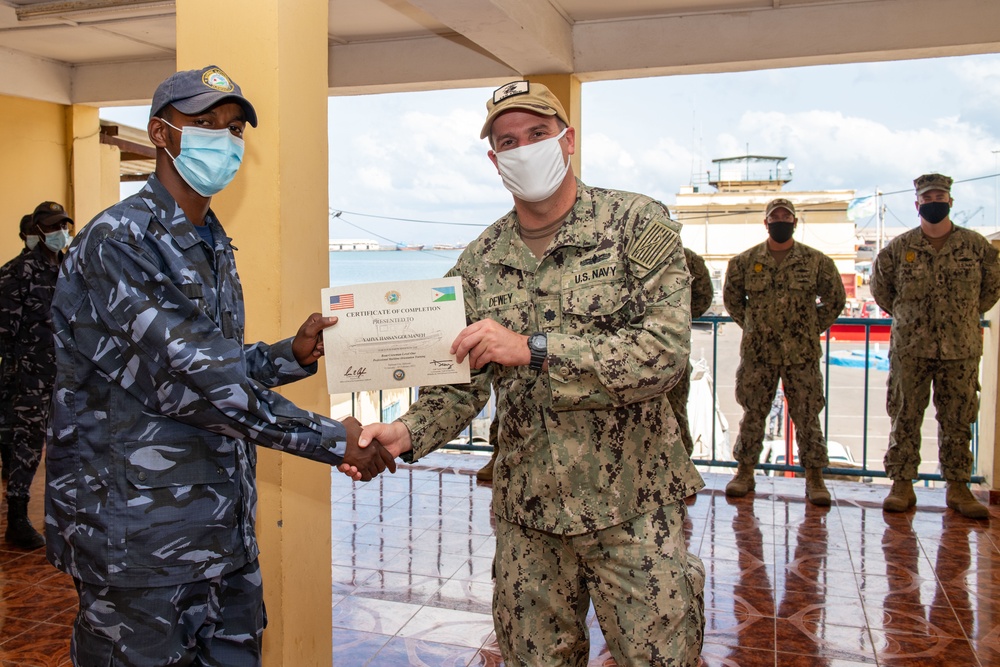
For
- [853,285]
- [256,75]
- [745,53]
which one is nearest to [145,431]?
[256,75]

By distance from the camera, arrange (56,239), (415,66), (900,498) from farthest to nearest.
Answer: (415,66)
(900,498)
(56,239)

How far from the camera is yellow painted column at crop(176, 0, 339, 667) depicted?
278 cm

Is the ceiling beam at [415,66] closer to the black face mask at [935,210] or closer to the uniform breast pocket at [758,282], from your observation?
the uniform breast pocket at [758,282]

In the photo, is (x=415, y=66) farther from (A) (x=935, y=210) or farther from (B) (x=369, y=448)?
(B) (x=369, y=448)

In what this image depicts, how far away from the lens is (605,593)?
7.04 feet

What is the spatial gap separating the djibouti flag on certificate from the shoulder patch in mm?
452

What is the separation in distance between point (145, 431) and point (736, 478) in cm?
478

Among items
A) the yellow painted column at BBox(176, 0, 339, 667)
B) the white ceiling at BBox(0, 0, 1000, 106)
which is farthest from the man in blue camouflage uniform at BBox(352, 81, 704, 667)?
the white ceiling at BBox(0, 0, 1000, 106)

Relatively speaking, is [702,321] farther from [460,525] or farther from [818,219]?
[818,219]

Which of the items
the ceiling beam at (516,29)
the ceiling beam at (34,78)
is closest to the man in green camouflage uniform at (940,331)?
the ceiling beam at (516,29)

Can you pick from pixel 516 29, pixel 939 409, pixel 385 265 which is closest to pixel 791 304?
pixel 939 409

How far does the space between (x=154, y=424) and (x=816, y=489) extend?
15.8ft

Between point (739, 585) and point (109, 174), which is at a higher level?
point (109, 174)

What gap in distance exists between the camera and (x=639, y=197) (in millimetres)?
2279
